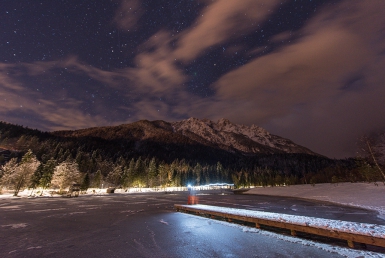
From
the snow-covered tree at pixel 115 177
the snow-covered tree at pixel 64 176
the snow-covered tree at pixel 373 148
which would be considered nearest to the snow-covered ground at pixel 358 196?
the snow-covered tree at pixel 373 148

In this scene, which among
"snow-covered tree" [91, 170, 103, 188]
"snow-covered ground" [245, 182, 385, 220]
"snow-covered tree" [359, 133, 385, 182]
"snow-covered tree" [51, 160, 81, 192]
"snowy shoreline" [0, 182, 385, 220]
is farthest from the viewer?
"snow-covered tree" [91, 170, 103, 188]

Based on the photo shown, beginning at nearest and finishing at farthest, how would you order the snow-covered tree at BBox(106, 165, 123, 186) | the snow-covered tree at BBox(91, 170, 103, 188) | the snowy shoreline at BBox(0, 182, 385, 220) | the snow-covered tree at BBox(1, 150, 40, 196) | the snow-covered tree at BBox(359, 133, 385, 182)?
the snowy shoreline at BBox(0, 182, 385, 220)
the snow-covered tree at BBox(359, 133, 385, 182)
the snow-covered tree at BBox(1, 150, 40, 196)
the snow-covered tree at BBox(91, 170, 103, 188)
the snow-covered tree at BBox(106, 165, 123, 186)

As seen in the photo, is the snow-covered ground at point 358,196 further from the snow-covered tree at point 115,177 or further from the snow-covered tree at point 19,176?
the snow-covered tree at point 115,177

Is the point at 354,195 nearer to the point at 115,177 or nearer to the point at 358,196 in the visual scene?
the point at 358,196

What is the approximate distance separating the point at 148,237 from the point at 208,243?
3361 mm

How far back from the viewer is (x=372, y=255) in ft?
24.0

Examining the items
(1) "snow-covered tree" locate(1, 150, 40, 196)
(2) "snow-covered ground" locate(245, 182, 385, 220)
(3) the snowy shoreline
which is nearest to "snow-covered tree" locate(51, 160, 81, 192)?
(3) the snowy shoreline

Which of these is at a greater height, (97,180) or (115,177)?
(115,177)

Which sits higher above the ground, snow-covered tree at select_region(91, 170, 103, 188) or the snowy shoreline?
snow-covered tree at select_region(91, 170, 103, 188)

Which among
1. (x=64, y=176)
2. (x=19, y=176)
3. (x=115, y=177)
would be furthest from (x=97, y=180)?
(x=19, y=176)

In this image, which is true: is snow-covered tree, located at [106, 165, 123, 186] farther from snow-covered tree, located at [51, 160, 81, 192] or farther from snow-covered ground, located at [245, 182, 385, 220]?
snow-covered ground, located at [245, 182, 385, 220]

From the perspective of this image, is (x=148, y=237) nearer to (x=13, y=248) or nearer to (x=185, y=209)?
(x=13, y=248)

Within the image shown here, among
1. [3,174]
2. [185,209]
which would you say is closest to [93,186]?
[3,174]

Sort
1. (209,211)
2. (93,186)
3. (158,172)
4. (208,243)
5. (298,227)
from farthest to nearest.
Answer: (158,172) < (93,186) < (209,211) < (298,227) < (208,243)
